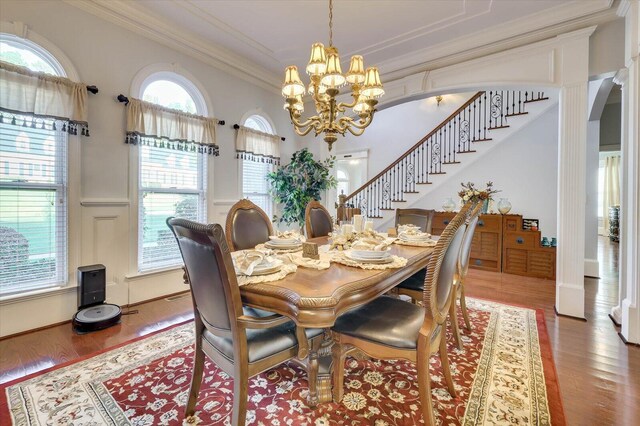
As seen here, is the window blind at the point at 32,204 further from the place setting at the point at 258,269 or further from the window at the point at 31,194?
the place setting at the point at 258,269

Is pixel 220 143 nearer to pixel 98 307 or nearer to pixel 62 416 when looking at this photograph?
pixel 98 307

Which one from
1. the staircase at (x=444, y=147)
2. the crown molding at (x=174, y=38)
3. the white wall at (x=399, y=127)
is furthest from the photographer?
the white wall at (x=399, y=127)

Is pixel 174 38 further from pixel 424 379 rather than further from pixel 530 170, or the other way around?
pixel 530 170

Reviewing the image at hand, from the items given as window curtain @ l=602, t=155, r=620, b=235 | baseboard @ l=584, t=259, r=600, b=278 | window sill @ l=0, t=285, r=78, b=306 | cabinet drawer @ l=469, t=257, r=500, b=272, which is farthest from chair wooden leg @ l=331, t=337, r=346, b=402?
window curtain @ l=602, t=155, r=620, b=235

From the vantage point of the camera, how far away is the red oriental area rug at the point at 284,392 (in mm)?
1484

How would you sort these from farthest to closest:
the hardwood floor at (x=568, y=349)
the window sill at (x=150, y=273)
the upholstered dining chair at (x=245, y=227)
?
the window sill at (x=150, y=273), the upholstered dining chair at (x=245, y=227), the hardwood floor at (x=568, y=349)

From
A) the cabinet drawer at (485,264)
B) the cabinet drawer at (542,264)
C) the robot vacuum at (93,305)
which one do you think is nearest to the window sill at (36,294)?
the robot vacuum at (93,305)

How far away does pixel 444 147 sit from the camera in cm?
638

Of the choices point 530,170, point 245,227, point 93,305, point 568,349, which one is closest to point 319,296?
point 245,227

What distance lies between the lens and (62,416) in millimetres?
1486

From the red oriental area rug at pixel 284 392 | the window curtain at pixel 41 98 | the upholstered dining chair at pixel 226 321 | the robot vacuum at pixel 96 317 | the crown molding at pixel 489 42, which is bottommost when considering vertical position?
the red oriental area rug at pixel 284 392

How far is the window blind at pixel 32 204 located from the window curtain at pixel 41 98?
8cm

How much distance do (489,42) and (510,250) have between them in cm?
309

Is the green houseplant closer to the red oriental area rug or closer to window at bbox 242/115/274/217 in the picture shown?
window at bbox 242/115/274/217
